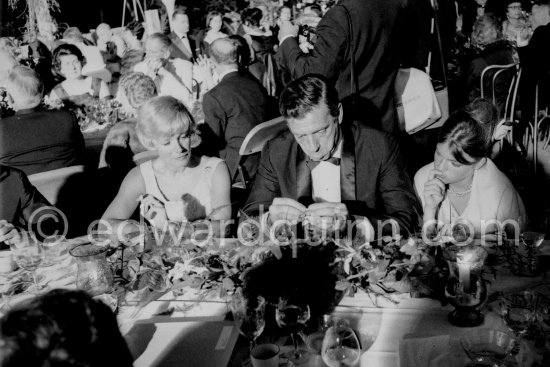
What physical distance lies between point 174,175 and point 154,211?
0.46 meters

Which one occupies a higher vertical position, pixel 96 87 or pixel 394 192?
pixel 96 87

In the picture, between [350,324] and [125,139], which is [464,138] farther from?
[125,139]

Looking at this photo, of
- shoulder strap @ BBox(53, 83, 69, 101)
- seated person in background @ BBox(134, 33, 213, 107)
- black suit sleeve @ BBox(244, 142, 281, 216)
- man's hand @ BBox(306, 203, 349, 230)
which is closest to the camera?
man's hand @ BBox(306, 203, 349, 230)

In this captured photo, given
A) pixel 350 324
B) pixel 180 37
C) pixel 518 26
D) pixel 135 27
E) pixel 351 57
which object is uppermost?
pixel 135 27

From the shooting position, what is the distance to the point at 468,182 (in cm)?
245

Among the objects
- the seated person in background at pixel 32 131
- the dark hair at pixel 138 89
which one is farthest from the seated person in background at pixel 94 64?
the seated person in background at pixel 32 131

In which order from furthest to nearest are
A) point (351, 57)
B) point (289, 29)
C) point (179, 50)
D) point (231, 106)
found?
point (179, 50), point (231, 106), point (289, 29), point (351, 57)

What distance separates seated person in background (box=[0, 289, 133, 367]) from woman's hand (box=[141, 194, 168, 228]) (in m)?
1.48

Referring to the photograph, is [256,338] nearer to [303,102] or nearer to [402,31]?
[303,102]

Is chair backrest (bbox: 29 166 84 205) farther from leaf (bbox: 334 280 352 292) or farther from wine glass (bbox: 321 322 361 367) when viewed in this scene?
wine glass (bbox: 321 322 361 367)

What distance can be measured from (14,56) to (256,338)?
5620 mm

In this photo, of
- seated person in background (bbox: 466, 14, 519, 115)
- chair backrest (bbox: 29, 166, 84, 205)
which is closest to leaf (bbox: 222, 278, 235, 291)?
chair backrest (bbox: 29, 166, 84, 205)

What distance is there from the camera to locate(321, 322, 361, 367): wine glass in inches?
53.1

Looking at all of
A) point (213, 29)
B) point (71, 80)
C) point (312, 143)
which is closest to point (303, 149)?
point (312, 143)
